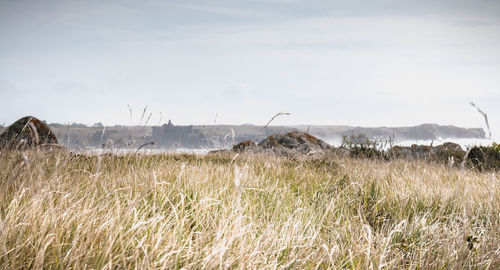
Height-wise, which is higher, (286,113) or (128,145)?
(286,113)

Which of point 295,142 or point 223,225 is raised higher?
point 295,142

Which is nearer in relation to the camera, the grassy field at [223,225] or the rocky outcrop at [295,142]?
the grassy field at [223,225]

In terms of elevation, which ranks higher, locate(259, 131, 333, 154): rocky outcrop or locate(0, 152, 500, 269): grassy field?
locate(259, 131, 333, 154): rocky outcrop

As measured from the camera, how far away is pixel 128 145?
20.1ft

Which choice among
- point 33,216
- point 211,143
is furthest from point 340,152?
point 33,216

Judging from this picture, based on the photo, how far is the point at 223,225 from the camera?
3.02 metres

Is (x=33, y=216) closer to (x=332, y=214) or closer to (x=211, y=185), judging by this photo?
(x=211, y=185)

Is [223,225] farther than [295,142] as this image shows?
No

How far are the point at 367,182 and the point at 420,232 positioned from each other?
184 centimetres

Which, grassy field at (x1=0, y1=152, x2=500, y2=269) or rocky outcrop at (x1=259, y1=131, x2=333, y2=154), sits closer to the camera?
grassy field at (x1=0, y1=152, x2=500, y2=269)

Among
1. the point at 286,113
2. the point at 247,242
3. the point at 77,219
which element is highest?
the point at 286,113

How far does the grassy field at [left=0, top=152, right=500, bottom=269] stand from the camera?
222 centimetres

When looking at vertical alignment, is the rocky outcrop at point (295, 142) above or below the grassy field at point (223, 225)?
above

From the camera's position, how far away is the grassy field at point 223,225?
7.28 feet
